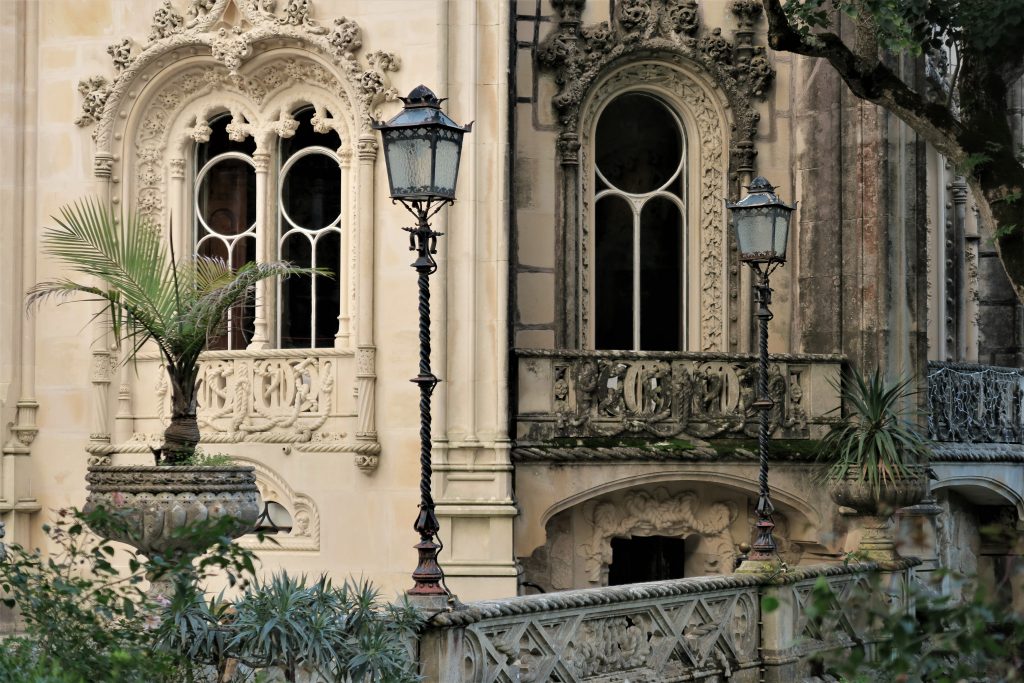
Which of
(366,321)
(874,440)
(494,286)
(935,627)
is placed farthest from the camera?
(874,440)

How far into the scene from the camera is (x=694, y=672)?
1315 cm

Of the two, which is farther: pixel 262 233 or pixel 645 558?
pixel 645 558

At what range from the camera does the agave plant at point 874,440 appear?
53.9 feet

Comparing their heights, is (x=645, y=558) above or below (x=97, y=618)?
below

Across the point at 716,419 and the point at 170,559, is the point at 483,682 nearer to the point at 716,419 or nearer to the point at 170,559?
the point at 170,559

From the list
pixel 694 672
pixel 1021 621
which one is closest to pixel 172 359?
pixel 694 672

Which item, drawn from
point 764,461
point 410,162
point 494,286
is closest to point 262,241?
point 494,286

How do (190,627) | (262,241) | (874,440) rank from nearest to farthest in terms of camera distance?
(190,627), (874,440), (262,241)

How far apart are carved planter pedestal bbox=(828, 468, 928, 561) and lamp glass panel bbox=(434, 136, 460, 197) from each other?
681cm

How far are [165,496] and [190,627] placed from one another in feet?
5.18

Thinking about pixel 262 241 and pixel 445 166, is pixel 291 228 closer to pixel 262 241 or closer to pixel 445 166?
pixel 262 241

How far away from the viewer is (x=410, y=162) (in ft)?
35.8

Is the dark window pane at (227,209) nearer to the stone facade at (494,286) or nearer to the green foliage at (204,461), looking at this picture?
the stone facade at (494,286)

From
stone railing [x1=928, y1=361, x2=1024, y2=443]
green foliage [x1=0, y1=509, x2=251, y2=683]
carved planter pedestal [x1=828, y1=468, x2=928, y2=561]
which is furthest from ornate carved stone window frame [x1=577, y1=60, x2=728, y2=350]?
green foliage [x1=0, y1=509, x2=251, y2=683]
